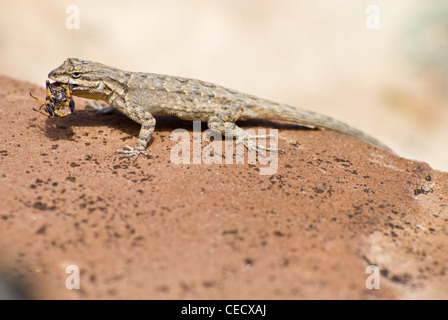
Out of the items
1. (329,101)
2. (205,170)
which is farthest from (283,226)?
(329,101)

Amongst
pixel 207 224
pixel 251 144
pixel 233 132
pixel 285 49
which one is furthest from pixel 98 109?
pixel 285 49

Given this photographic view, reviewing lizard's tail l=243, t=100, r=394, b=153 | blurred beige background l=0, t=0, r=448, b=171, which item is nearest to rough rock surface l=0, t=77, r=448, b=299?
lizard's tail l=243, t=100, r=394, b=153

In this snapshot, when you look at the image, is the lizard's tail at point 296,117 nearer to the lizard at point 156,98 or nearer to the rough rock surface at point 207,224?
the lizard at point 156,98

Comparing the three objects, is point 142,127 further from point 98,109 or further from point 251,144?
point 251,144

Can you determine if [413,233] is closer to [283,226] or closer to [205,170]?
[283,226]

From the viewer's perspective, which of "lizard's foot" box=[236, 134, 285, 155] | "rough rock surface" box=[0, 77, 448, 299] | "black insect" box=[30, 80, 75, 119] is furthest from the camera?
"lizard's foot" box=[236, 134, 285, 155]

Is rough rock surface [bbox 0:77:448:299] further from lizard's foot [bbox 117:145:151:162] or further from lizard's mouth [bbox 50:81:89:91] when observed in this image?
lizard's mouth [bbox 50:81:89:91]
